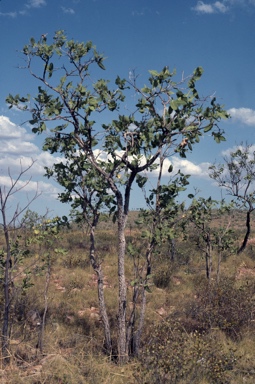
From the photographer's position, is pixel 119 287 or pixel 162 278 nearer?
pixel 119 287

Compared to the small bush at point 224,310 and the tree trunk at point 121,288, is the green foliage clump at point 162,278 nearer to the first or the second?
the small bush at point 224,310

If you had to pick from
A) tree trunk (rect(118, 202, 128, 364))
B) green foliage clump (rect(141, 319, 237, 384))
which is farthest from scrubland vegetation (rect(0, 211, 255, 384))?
tree trunk (rect(118, 202, 128, 364))

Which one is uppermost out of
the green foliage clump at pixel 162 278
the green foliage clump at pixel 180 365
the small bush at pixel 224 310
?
the green foliage clump at pixel 162 278

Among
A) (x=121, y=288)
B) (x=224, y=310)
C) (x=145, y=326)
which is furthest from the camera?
(x=224, y=310)

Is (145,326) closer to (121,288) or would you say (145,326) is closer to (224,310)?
(224,310)

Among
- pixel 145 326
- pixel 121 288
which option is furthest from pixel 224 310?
pixel 121 288

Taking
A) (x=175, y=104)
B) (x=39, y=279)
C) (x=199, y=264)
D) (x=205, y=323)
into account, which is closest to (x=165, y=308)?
(x=205, y=323)

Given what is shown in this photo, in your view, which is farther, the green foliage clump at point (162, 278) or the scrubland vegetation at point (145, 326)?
the green foliage clump at point (162, 278)

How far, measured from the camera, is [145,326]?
10148 mm

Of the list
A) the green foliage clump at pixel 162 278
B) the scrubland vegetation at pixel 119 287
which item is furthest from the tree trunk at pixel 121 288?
the green foliage clump at pixel 162 278

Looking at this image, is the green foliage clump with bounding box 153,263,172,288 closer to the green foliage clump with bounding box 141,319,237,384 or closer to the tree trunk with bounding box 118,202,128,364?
the tree trunk with bounding box 118,202,128,364

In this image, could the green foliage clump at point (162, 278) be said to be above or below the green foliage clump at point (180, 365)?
above

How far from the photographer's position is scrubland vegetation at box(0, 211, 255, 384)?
22.7 ft

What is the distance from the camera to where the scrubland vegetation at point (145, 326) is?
22.7 ft
